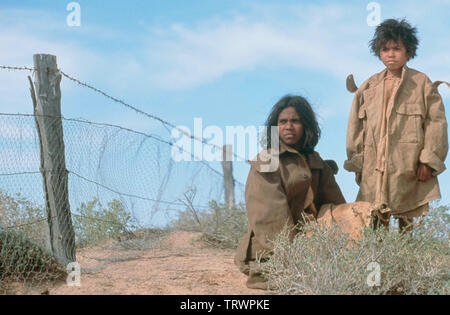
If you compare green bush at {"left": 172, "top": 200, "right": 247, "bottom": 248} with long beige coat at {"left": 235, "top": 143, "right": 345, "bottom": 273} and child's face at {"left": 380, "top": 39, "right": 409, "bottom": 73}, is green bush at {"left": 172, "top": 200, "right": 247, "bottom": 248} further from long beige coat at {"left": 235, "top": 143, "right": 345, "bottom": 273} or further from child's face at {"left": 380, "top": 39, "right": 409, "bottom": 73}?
child's face at {"left": 380, "top": 39, "right": 409, "bottom": 73}

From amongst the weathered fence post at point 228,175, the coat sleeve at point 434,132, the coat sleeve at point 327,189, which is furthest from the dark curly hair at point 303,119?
the weathered fence post at point 228,175

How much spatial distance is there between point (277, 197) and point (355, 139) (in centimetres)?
120

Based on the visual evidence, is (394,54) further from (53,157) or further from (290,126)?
(53,157)

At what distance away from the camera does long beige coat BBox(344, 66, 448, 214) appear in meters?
4.98

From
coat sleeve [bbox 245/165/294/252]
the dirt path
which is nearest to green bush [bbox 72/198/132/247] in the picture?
the dirt path

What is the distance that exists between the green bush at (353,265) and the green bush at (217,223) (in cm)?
337

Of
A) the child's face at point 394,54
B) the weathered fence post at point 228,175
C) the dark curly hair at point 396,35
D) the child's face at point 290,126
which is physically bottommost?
the weathered fence post at point 228,175

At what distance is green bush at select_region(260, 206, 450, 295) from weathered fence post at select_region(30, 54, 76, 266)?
7.60 feet

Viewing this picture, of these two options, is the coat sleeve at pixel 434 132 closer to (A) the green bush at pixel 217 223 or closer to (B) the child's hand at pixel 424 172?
(B) the child's hand at pixel 424 172

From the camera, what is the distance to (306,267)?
405 centimetres

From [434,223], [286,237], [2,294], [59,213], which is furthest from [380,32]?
[2,294]

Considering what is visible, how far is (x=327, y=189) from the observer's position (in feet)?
16.2

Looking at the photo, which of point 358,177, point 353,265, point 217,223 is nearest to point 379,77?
point 358,177

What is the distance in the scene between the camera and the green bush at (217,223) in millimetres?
7828
